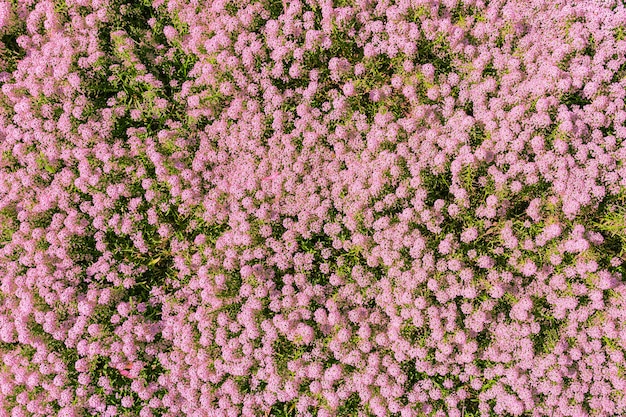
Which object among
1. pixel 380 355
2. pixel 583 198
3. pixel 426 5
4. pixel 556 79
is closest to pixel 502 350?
pixel 380 355

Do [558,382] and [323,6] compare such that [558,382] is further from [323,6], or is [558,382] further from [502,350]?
[323,6]

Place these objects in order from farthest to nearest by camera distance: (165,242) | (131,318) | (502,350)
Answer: (165,242) < (131,318) < (502,350)

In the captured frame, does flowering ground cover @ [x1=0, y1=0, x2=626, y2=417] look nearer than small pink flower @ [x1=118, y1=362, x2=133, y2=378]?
Yes

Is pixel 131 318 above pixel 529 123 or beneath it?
beneath

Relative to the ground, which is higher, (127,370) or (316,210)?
(316,210)

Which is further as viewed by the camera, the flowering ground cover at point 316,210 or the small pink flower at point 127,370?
the small pink flower at point 127,370

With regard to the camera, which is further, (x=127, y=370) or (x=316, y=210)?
(x=127, y=370)

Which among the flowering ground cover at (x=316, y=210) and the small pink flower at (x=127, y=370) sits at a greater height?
the flowering ground cover at (x=316, y=210)

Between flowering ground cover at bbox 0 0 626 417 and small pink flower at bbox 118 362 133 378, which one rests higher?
flowering ground cover at bbox 0 0 626 417
